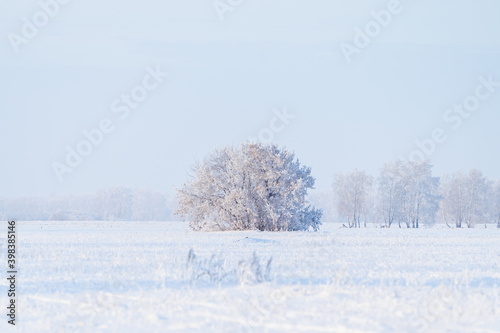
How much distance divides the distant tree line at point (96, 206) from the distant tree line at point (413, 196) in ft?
173

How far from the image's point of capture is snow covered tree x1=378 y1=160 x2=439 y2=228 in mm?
81562

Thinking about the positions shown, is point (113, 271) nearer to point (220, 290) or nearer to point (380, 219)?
point (220, 290)

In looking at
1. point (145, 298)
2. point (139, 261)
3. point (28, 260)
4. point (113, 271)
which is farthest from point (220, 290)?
point (28, 260)

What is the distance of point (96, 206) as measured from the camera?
141m

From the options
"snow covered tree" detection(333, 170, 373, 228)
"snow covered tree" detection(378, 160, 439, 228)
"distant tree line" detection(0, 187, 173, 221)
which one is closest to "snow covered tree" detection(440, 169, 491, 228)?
"snow covered tree" detection(378, 160, 439, 228)

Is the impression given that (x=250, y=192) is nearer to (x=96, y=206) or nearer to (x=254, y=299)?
(x=254, y=299)

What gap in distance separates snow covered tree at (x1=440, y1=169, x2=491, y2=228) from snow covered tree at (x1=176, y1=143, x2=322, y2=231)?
5583 cm

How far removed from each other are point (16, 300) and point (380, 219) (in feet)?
282

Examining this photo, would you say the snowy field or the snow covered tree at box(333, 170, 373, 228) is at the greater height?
the snow covered tree at box(333, 170, 373, 228)

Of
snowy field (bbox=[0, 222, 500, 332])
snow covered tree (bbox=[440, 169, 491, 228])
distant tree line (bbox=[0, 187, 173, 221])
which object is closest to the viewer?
snowy field (bbox=[0, 222, 500, 332])

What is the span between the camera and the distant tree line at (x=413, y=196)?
271 feet

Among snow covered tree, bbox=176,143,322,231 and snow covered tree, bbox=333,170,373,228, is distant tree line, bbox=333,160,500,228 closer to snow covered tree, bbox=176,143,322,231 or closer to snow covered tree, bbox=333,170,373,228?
snow covered tree, bbox=333,170,373,228

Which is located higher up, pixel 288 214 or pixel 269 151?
pixel 269 151

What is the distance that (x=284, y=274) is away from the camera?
448 inches
